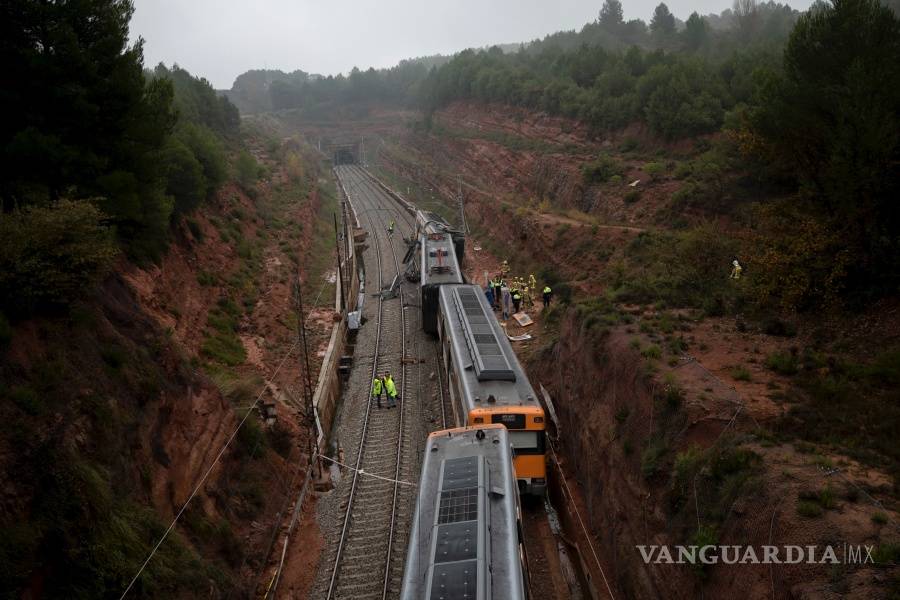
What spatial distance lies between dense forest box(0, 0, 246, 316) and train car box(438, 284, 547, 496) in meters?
9.88

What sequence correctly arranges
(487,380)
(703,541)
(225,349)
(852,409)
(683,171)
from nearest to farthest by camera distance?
(703,541)
(852,409)
(487,380)
(225,349)
(683,171)

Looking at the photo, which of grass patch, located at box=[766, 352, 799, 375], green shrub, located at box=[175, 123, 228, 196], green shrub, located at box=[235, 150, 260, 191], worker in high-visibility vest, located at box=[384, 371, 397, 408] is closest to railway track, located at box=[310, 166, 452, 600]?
worker in high-visibility vest, located at box=[384, 371, 397, 408]

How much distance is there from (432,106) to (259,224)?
62909mm

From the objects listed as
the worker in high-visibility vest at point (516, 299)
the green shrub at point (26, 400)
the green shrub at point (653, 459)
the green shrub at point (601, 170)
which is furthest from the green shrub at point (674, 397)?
the green shrub at point (601, 170)

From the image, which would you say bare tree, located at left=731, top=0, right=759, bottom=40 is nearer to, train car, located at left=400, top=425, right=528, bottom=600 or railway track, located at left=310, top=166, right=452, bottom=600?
railway track, located at left=310, top=166, right=452, bottom=600

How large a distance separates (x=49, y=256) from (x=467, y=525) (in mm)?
10223

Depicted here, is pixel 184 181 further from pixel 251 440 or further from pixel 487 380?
pixel 487 380

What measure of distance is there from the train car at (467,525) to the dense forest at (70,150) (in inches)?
353

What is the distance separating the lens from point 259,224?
1640 inches

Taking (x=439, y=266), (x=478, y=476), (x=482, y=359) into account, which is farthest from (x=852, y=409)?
(x=439, y=266)

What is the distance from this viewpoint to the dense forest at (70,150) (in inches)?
457

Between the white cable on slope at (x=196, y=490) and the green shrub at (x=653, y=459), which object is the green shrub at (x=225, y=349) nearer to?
the white cable on slope at (x=196, y=490)

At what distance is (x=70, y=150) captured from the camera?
15.5 m

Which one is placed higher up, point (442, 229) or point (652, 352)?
point (442, 229)
